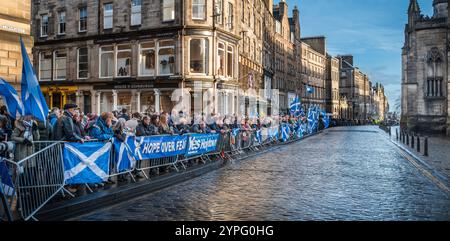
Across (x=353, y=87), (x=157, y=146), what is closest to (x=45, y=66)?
(x=157, y=146)

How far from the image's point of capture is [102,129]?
11000 millimetres

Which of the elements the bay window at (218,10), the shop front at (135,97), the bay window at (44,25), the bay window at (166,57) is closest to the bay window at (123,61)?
the shop front at (135,97)

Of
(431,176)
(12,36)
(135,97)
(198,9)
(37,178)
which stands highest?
(198,9)

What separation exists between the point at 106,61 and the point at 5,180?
29.1 meters

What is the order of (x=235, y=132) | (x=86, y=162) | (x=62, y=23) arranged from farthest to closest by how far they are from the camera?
(x=62, y=23)
(x=235, y=132)
(x=86, y=162)

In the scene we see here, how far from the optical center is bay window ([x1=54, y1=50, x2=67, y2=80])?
36.3 meters

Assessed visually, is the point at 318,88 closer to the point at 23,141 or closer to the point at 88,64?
the point at 88,64

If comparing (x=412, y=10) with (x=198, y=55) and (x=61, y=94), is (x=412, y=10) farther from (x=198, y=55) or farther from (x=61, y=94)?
(x=61, y=94)

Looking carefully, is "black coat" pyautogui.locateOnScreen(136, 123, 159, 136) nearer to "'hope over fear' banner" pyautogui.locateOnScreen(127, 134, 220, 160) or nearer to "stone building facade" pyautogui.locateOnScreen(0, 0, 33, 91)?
"'hope over fear' banner" pyautogui.locateOnScreen(127, 134, 220, 160)

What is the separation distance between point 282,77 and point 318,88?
28.8 metres

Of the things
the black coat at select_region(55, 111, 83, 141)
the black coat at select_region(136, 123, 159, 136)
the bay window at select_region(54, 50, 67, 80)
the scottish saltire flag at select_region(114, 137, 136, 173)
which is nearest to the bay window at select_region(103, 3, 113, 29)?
the bay window at select_region(54, 50, 67, 80)

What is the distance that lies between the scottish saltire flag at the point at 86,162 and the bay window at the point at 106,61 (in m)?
25.2
